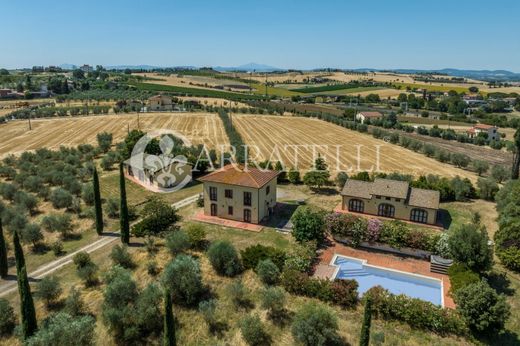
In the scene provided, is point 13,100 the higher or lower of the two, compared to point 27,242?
higher

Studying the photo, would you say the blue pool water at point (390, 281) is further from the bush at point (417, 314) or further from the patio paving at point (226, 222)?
the patio paving at point (226, 222)

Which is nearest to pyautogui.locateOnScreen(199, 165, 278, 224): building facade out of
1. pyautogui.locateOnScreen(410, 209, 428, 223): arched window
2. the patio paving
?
the patio paving

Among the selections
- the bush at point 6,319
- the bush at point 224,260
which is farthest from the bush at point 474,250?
the bush at point 6,319

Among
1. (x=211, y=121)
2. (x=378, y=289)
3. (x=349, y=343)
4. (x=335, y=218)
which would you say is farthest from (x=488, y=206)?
(x=211, y=121)

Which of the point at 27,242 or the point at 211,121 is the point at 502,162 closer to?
the point at 211,121

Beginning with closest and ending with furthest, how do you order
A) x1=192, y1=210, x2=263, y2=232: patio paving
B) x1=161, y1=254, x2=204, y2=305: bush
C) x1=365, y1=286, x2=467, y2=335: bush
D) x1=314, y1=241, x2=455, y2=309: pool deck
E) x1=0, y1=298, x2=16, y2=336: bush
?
1. x1=365, y1=286, x2=467, y2=335: bush
2. x1=0, y1=298, x2=16, y2=336: bush
3. x1=161, y1=254, x2=204, y2=305: bush
4. x1=314, y1=241, x2=455, y2=309: pool deck
5. x1=192, y1=210, x2=263, y2=232: patio paving

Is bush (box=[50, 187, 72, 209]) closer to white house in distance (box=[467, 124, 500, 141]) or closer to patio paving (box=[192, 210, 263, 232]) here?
patio paving (box=[192, 210, 263, 232])

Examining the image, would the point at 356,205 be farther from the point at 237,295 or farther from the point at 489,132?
the point at 489,132
